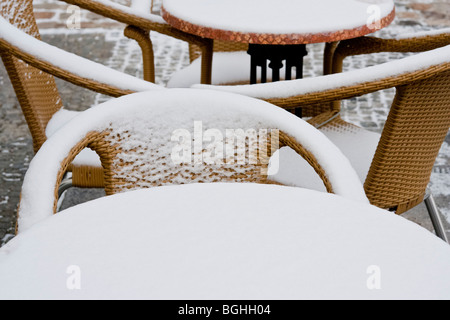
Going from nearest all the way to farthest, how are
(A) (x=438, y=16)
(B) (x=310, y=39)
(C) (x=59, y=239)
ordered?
(C) (x=59, y=239)
(B) (x=310, y=39)
(A) (x=438, y=16)

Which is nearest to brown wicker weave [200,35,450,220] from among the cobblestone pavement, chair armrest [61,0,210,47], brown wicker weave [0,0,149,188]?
brown wicker weave [0,0,149,188]

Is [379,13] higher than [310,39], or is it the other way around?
[379,13]

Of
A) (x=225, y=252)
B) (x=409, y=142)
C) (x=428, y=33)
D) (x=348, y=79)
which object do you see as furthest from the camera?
(x=428, y=33)

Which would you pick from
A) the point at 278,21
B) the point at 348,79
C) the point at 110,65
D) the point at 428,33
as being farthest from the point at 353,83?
the point at 110,65

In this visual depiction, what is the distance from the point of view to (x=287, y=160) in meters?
2.04

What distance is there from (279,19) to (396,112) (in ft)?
2.43

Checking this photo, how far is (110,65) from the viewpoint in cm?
438

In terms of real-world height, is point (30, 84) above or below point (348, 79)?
above

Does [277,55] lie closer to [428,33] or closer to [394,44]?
[394,44]

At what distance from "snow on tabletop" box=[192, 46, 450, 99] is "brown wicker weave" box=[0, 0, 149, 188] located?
357mm

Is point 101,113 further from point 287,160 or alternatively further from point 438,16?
point 438,16

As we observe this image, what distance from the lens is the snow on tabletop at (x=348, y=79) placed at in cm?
164

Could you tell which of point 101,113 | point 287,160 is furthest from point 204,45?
point 101,113
